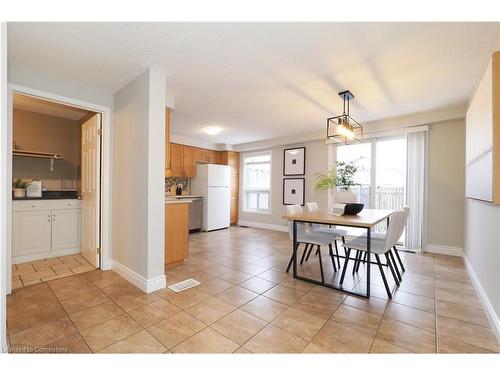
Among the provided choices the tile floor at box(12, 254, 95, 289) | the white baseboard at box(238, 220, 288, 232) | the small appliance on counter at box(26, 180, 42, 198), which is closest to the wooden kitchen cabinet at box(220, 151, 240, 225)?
the white baseboard at box(238, 220, 288, 232)

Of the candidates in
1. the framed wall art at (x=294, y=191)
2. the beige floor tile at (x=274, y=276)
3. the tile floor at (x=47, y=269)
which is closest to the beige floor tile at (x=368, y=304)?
the beige floor tile at (x=274, y=276)

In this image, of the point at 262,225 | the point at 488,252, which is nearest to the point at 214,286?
the point at 488,252

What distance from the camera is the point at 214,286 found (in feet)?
8.08

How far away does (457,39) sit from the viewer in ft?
6.07

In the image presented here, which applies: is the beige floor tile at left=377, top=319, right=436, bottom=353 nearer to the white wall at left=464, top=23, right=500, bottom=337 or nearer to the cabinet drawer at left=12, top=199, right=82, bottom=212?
the white wall at left=464, top=23, right=500, bottom=337

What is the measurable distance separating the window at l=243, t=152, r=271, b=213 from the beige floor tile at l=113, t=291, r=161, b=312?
4.20 meters

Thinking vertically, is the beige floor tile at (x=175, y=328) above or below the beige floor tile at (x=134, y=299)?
above

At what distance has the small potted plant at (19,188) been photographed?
3.39 meters

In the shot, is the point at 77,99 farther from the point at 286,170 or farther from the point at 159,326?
the point at 286,170

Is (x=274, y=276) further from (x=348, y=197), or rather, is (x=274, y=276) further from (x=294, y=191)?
(x=294, y=191)

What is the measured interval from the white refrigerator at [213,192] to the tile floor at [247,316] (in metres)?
2.72

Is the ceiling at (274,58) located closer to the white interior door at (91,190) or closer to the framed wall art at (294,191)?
the white interior door at (91,190)

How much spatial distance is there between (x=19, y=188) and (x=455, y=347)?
531 centimetres

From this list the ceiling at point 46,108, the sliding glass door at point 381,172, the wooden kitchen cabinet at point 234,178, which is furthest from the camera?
the wooden kitchen cabinet at point 234,178
